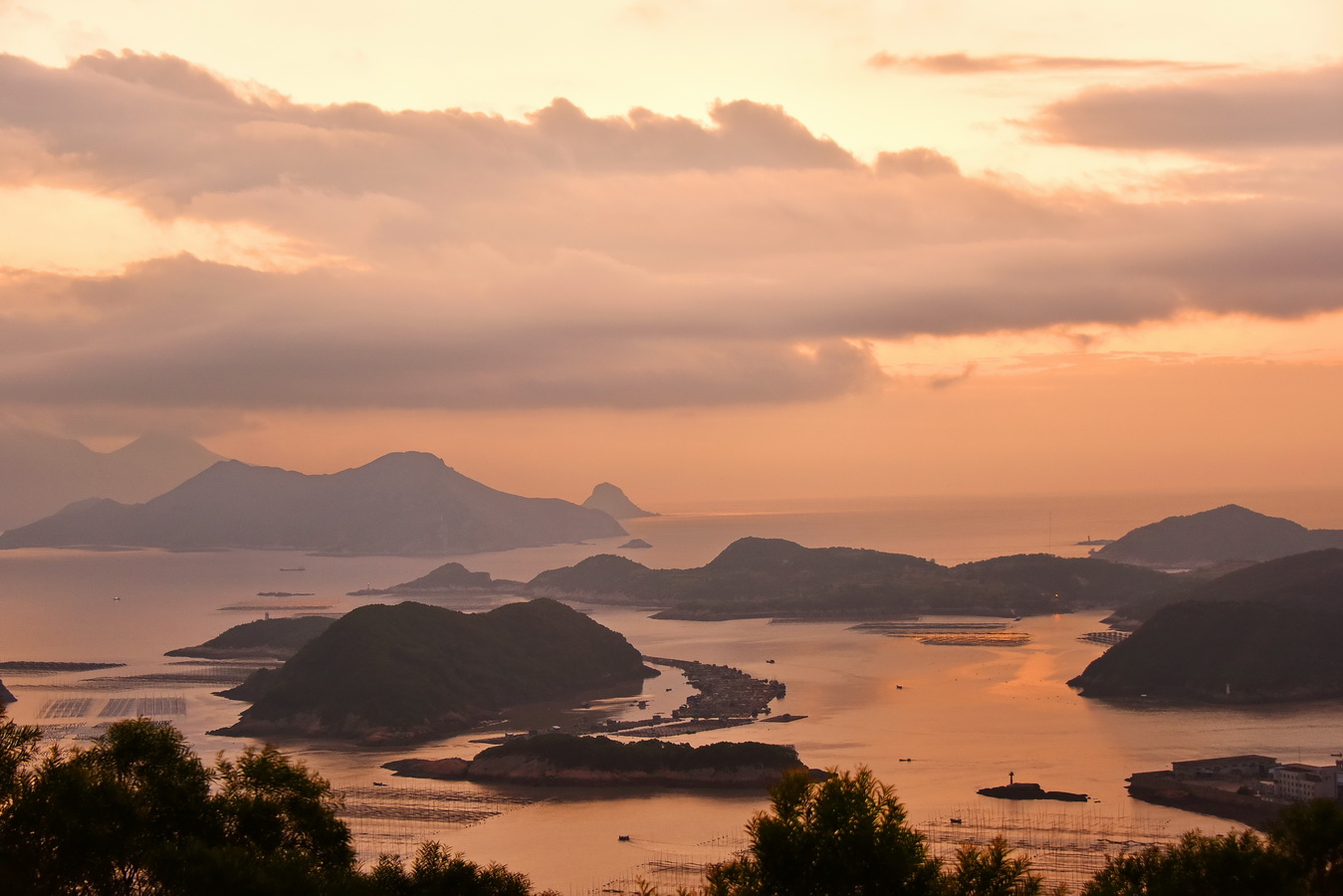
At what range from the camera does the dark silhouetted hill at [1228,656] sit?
102812 millimetres

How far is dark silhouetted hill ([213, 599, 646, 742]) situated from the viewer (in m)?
92.7

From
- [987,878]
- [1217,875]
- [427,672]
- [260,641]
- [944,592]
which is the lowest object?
[427,672]

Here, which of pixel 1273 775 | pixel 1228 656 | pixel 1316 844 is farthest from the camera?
pixel 1228 656

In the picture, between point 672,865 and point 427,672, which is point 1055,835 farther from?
point 427,672

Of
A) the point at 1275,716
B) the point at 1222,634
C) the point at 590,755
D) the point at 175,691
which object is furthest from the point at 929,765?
the point at 175,691

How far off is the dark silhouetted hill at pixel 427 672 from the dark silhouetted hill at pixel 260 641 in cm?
2711

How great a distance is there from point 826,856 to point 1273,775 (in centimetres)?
5313

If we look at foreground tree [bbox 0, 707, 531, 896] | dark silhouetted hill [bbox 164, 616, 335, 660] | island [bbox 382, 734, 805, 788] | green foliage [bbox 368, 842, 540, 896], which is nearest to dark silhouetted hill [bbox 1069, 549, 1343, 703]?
island [bbox 382, 734, 805, 788]

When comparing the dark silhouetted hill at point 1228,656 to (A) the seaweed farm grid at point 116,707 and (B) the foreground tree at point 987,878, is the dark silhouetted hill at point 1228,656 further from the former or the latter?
(B) the foreground tree at point 987,878

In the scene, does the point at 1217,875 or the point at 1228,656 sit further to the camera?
the point at 1228,656

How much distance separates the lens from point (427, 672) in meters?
101

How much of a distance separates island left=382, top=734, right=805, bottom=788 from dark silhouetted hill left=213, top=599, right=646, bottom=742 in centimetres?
1369

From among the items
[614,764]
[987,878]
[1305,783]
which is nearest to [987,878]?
[987,878]

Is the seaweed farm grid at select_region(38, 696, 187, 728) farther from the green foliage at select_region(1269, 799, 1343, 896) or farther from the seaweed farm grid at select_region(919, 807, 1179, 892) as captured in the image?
the green foliage at select_region(1269, 799, 1343, 896)
